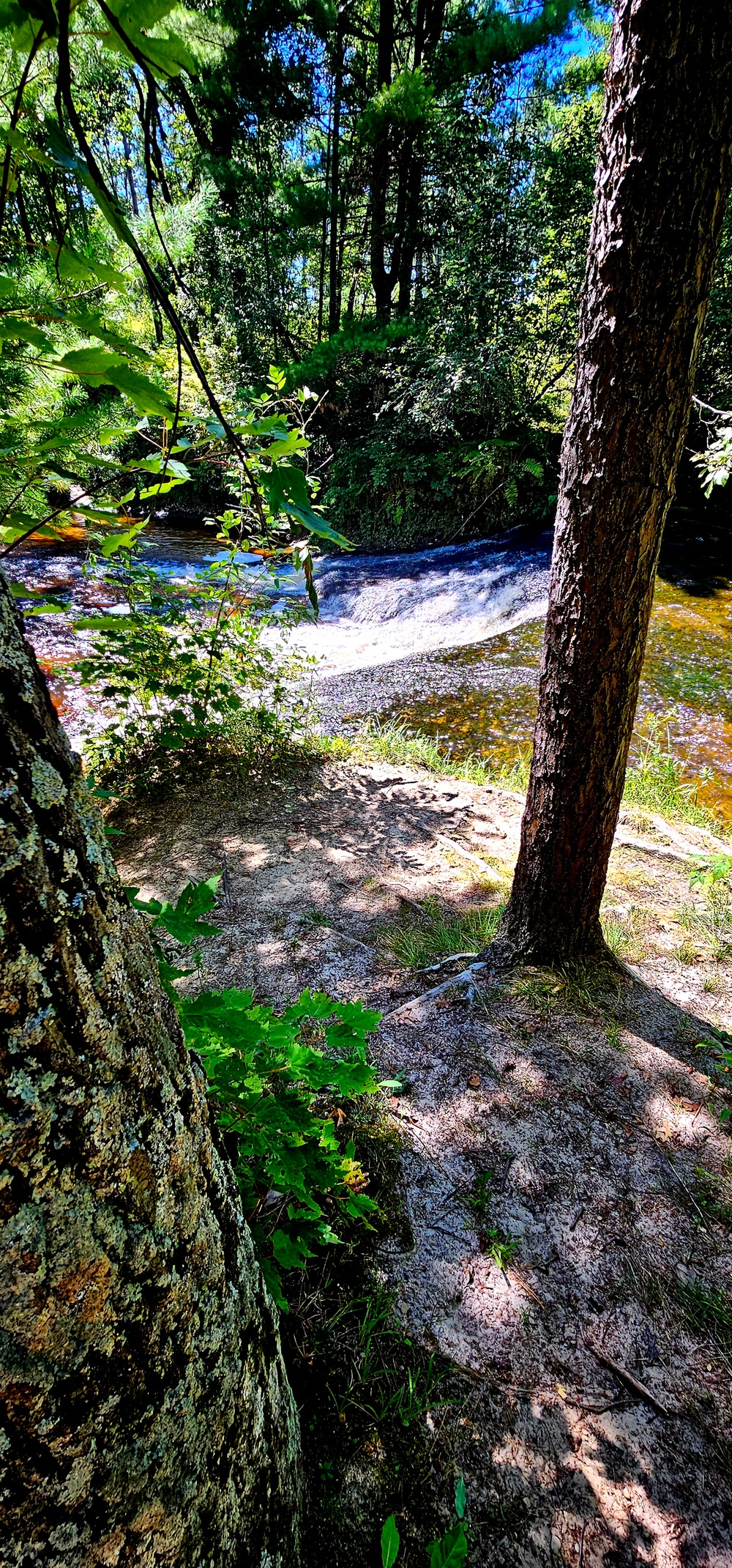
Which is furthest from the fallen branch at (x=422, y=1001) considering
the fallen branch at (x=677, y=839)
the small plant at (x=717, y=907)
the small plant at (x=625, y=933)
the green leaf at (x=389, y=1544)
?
the fallen branch at (x=677, y=839)

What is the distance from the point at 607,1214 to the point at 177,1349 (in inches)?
64.2

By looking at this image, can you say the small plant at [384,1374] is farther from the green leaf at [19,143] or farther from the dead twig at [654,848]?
the dead twig at [654,848]

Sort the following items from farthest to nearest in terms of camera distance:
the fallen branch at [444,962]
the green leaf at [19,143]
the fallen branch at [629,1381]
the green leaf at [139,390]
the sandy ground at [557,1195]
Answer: the fallen branch at [444,962] → the fallen branch at [629,1381] → the sandy ground at [557,1195] → the green leaf at [139,390] → the green leaf at [19,143]

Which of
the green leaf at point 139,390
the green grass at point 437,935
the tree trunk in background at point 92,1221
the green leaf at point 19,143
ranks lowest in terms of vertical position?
the green grass at point 437,935

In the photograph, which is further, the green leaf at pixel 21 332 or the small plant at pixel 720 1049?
the small plant at pixel 720 1049

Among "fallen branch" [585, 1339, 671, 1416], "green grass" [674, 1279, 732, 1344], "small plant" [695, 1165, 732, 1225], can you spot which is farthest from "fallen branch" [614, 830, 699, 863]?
"fallen branch" [585, 1339, 671, 1416]

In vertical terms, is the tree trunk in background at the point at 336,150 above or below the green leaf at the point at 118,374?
above

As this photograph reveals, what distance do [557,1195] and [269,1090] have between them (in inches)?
38.6

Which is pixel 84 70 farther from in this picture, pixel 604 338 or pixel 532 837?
pixel 532 837

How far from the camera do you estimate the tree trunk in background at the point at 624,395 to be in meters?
1.62

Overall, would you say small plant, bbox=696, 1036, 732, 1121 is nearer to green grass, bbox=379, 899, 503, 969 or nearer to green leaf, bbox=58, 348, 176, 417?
green grass, bbox=379, 899, 503, 969

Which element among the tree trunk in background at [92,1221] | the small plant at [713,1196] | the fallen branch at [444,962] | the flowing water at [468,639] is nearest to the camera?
the tree trunk in background at [92,1221]

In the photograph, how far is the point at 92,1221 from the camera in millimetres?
504

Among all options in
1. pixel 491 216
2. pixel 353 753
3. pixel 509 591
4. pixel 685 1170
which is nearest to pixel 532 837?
pixel 685 1170
